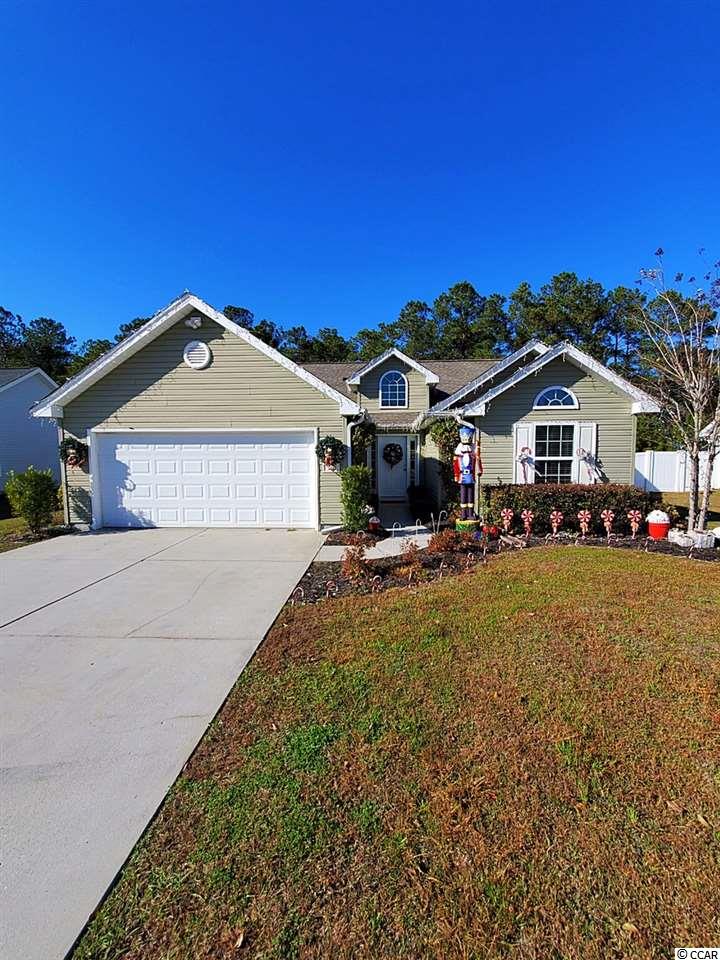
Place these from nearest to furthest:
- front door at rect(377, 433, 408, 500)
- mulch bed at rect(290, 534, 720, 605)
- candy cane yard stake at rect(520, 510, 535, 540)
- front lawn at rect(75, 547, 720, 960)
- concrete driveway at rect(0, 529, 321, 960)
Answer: front lawn at rect(75, 547, 720, 960), concrete driveway at rect(0, 529, 321, 960), mulch bed at rect(290, 534, 720, 605), candy cane yard stake at rect(520, 510, 535, 540), front door at rect(377, 433, 408, 500)

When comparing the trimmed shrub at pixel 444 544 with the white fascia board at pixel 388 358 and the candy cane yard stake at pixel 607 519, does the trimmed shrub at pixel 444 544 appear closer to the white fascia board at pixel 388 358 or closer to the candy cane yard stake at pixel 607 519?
the candy cane yard stake at pixel 607 519

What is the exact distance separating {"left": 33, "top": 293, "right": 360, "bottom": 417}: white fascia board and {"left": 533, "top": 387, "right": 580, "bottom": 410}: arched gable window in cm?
438

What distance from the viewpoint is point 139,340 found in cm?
1074

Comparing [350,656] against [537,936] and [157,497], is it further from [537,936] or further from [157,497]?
[157,497]

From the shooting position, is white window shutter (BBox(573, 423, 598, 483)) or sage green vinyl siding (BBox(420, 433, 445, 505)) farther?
sage green vinyl siding (BBox(420, 433, 445, 505))

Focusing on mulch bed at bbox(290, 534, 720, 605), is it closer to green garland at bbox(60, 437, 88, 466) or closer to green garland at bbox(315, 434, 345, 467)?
green garland at bbox(315, 434, 345, 467)

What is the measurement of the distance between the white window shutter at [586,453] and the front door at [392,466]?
6903 millimetres

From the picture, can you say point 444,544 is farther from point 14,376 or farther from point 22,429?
point 14,376

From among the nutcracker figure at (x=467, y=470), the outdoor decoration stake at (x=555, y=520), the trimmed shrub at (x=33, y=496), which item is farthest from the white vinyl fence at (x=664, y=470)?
the trimmed shrub at (x=33, y=496)

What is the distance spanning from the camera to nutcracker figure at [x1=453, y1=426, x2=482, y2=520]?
32.7 feet

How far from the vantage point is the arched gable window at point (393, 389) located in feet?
55.3

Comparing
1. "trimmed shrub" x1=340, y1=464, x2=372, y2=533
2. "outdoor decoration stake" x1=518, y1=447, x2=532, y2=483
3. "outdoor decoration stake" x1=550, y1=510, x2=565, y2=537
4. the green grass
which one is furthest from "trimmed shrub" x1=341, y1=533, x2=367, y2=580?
the green grass

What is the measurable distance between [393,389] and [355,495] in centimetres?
790

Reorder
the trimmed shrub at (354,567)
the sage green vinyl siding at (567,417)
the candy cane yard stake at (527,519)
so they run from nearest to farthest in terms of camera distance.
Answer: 1. the trimmed shrub at (354,567)
2. the candy cane yard stake at (527,519)
3. the sage green vinyl siding at (567,417)
